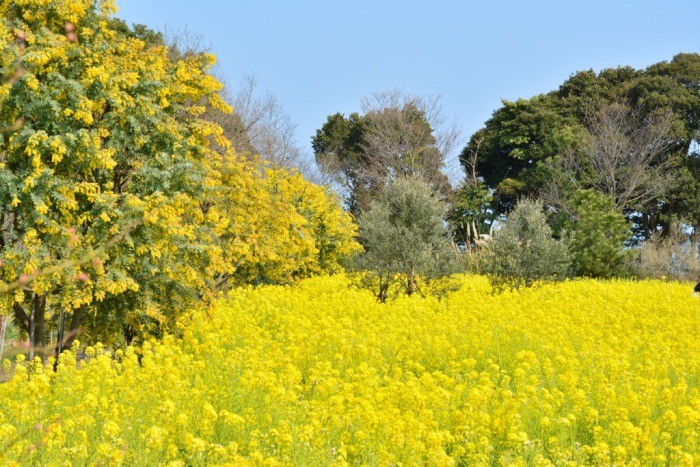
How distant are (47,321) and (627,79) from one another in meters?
39.9

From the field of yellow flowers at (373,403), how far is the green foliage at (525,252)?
8.07 m

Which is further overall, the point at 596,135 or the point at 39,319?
the point at 596,135

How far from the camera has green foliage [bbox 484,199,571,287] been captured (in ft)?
69.4

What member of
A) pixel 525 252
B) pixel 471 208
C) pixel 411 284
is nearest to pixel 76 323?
pixel 411 284

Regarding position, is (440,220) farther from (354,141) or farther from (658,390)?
(354,141)

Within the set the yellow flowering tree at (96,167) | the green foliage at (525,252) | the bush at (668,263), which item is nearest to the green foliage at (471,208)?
the bush at (668,263)

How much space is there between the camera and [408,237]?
1928 centimetres

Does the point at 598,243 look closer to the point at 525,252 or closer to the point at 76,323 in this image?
the point at 525,252

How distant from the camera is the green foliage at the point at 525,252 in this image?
832 inches

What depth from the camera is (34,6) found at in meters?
11.3

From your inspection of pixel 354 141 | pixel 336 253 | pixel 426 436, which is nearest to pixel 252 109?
pixel 336 253

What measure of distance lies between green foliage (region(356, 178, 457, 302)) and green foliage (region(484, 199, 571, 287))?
2.37m

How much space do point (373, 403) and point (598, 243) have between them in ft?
81.7

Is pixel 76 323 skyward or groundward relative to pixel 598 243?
groundward
